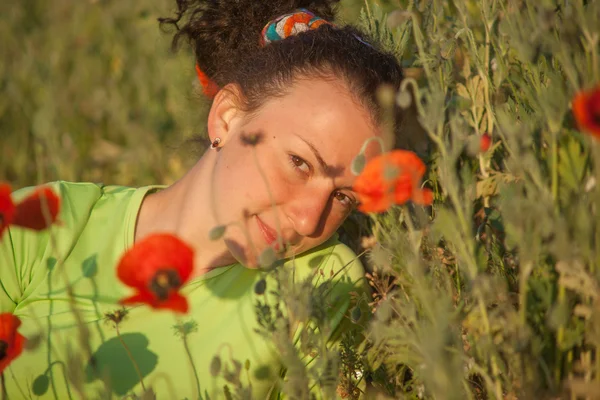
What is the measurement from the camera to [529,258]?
4.03 ft

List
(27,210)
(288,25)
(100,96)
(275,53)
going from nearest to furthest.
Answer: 1. (27,210)
2. (275,53)
3. (288,25)
4. (100,96)

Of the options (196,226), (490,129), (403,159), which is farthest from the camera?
(196,226)

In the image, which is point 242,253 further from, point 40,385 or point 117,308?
point 40,385

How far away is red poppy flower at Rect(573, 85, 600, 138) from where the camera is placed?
115 centimetres

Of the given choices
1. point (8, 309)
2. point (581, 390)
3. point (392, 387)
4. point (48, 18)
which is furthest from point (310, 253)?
point (48, 18)

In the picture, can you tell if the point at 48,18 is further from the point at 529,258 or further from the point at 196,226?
the point at 529,258

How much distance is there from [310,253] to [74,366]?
1.10m

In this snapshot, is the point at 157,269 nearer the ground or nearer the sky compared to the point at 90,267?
nearer the sky

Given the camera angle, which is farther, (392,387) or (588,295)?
(392,387)

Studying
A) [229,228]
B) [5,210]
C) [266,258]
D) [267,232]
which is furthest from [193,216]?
[266,258]

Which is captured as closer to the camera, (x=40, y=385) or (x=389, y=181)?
(x=389, y=181)

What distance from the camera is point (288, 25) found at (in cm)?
246

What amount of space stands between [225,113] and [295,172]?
18.5 inches

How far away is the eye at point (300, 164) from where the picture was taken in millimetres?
1900
